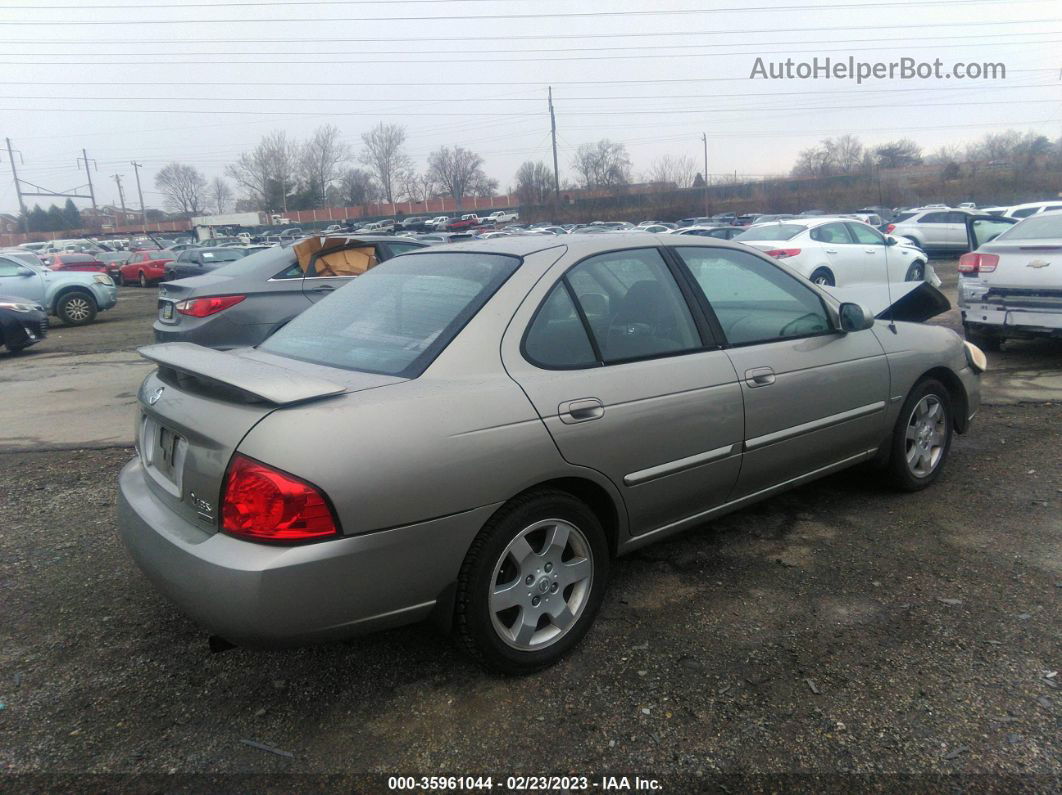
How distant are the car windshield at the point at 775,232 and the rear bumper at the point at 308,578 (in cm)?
1091

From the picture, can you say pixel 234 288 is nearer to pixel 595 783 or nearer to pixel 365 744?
pixel 365 744

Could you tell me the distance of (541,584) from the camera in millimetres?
2803

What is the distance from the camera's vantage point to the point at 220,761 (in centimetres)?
241

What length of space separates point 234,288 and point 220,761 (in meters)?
5.35

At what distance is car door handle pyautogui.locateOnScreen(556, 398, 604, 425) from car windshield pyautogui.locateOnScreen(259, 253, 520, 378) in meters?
0.48

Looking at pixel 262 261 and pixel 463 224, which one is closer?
pixel 262 261

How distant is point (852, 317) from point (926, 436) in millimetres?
1063

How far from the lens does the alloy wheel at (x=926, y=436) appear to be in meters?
4.40

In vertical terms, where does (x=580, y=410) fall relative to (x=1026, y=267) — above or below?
above

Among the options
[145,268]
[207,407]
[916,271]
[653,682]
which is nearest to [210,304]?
Result: [207,407]

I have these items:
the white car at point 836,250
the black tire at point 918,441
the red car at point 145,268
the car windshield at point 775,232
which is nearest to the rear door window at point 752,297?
the black tire at point 918,441

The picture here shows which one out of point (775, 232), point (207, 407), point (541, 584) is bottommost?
point (541, 584)

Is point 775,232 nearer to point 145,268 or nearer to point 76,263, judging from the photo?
point 145,268

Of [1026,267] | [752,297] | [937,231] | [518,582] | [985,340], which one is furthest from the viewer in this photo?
[937,231]
